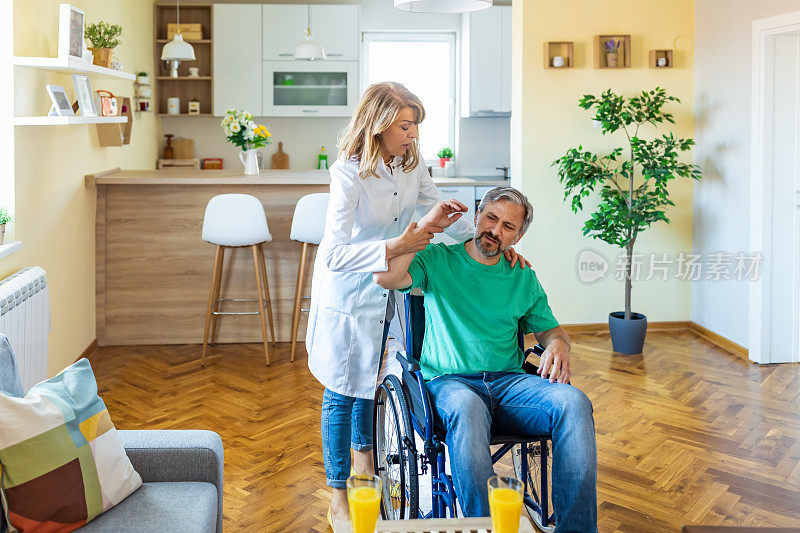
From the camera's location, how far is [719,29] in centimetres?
502

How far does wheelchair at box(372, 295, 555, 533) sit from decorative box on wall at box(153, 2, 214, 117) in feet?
18.1

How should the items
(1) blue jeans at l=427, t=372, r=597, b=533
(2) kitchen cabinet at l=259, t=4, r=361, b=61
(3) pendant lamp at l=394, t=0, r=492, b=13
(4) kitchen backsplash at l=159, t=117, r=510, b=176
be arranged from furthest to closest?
(4) kitchen backsplash at l=159, t=117, r=510, b=176
(2) kitchen cabinet at l=259, t=4, r=361, b=61
(3) pendant lamp at l=394, t=0, r=492, b=13
(1) blue jeans at l=427, t=372, r=597, b=533

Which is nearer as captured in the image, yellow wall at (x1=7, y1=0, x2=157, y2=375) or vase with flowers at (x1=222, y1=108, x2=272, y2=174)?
yellow wall at (x1=7, y1=0, x2=157, y2=375)

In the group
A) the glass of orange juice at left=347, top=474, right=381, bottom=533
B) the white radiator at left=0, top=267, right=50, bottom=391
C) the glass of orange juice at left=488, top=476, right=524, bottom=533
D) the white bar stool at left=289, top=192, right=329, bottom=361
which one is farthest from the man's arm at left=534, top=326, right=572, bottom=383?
the white bar stool at left=289, top=192, right=329, bottom=361

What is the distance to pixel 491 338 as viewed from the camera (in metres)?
2.39

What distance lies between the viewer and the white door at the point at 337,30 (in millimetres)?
7391

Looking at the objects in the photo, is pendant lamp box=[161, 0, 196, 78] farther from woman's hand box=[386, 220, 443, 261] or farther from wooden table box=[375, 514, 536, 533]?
wooden table box=[375, 514, 536, 533]

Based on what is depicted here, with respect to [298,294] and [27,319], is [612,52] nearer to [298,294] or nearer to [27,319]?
[298,294]

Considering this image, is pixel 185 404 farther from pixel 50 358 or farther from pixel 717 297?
pixel 717 297

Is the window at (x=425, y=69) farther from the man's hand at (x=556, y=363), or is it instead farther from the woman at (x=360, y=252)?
the man's hand at (x=556, y=363)

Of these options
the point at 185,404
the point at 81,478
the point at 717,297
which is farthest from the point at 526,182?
the point at 81,478

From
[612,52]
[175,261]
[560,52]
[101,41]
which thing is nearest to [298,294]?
[175,261]

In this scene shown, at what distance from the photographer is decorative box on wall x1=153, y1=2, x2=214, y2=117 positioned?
738 cm

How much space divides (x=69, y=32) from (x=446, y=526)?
3.15 m
